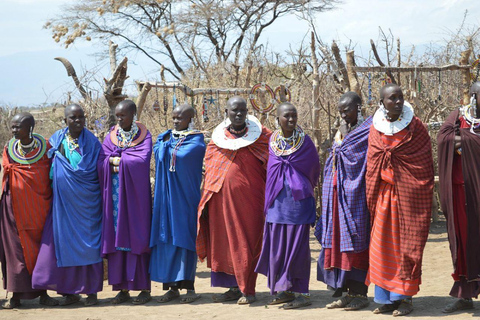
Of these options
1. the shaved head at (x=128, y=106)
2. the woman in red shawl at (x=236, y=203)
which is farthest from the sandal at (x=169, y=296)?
the shaved head at (x=128, y=106)

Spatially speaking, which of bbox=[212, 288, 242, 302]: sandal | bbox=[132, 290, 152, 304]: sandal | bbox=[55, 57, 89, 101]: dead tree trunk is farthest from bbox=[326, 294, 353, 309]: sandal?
bbox=[55, 57, 89, 101]: dead tree trunk

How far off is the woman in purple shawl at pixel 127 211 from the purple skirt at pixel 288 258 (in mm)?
1282

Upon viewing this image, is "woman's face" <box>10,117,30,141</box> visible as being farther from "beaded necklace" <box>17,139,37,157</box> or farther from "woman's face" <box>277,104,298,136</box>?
"woman's face" <box>277,104,298,136</box>

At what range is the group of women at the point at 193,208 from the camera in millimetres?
6137

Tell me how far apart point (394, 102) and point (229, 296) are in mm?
2578

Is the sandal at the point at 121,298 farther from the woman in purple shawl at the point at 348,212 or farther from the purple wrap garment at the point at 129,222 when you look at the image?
the woman in purple shawl at the point at 348,212

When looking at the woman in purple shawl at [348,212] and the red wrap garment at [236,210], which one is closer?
the woman in purple shawl at [348,212]

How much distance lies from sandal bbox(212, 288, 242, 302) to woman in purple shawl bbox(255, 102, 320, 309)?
0.48 metres

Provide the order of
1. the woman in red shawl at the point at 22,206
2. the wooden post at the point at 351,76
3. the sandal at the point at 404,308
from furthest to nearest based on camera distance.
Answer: the wooden post at the point at 351,76, the woman in red shawl at the point at 22,206, the sandal at the point at 404,308

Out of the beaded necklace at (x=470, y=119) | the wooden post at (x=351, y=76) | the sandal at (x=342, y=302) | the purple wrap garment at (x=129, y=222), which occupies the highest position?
the wooden post at (x=351, y=76)

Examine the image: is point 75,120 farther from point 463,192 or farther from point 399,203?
point 463,192

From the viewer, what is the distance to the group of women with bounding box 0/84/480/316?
6137mm

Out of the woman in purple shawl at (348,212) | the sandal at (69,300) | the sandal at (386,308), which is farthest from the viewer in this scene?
the sandal at (69,300)

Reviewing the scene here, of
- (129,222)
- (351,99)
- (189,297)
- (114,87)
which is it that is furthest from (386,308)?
(114,87)
